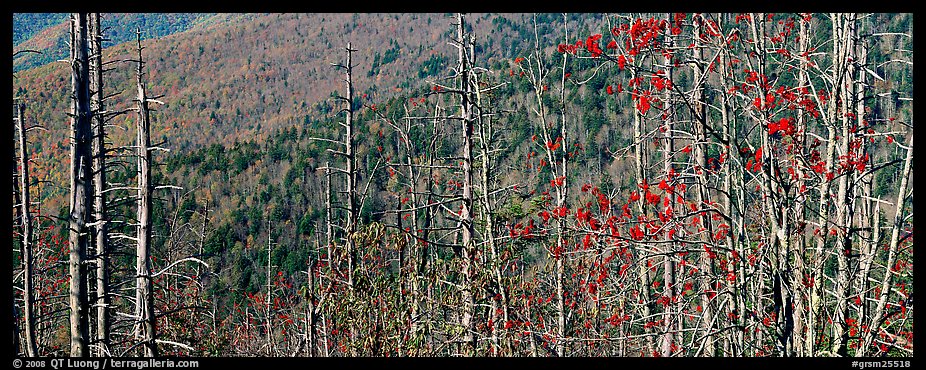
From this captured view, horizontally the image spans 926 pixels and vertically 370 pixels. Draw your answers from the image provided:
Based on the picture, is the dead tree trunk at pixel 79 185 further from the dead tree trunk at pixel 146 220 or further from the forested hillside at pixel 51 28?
the forested hillside at pixel 51 28

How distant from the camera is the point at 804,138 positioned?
18.2 ft

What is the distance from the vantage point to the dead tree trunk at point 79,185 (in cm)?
830

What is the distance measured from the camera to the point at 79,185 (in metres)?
8.52

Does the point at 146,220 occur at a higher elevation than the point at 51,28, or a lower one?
lower

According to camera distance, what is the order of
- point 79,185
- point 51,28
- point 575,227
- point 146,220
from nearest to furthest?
point 575,227 < point 79,185 < point 146,220 < point 51,28

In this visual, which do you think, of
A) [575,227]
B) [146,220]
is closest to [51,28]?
[146,220]

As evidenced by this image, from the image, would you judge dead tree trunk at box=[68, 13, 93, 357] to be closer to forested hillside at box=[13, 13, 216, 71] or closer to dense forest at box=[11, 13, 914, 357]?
dense forest at box=[11, 13, 914, 357]

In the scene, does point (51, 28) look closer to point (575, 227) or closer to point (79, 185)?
point (79, 185)

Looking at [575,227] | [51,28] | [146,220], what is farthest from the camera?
[51,28]

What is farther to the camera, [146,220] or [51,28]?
[51,28]

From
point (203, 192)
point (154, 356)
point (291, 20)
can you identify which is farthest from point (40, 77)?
point (154, 356)

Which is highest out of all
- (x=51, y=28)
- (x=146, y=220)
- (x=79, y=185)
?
→ (x=51, y=28)

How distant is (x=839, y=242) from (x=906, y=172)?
34.4 inches

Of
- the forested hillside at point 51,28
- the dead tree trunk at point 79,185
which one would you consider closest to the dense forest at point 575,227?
the dead tree trunk at point 79,185
